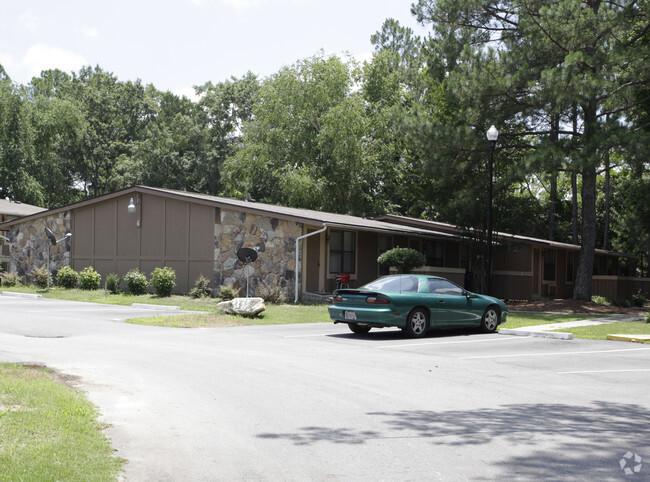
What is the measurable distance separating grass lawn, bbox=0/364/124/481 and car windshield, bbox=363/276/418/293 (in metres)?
9.14

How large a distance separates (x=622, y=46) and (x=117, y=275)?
76.2 ft

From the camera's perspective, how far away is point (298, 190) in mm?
44688

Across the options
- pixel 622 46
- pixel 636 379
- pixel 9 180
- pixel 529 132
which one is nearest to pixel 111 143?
pixel 9 180

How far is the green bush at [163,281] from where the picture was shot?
90.3ft

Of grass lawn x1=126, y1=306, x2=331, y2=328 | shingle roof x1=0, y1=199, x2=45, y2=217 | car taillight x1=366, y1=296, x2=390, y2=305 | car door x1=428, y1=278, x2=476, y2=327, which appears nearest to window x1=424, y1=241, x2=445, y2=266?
grass lawn x1=126, y1=306, x2=331, y2=328

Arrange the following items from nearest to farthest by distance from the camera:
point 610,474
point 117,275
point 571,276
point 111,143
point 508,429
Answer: point 610,474
point 508,429
point 117,275
point 571,276
point 111,143

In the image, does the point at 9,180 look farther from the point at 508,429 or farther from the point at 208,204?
the point at 508,429

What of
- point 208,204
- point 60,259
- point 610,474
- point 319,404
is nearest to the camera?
point 610,474

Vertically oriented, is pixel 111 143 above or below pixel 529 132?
above

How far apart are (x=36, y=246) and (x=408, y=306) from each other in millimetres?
25075

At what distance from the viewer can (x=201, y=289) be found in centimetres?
2741

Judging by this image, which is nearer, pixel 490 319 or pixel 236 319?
pixel 490 319

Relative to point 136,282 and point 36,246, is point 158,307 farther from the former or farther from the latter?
point 36,246

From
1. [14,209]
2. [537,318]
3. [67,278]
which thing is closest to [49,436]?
[537,318]
